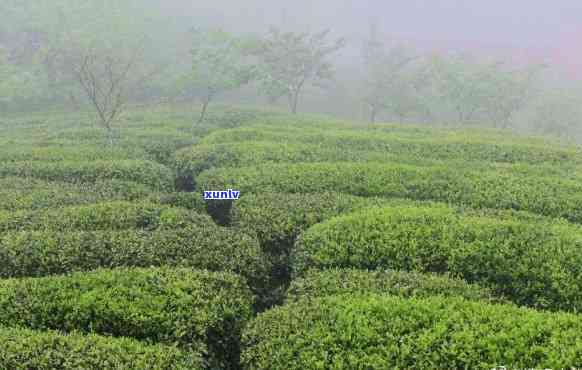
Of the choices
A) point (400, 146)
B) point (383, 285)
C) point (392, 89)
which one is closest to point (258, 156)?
point (400, 146)

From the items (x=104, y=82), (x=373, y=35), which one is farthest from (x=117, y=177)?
(x=373, y=35)

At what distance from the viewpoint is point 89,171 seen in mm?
14727

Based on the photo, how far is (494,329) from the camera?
21.7ft

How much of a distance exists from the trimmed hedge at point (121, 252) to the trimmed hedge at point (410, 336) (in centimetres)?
224

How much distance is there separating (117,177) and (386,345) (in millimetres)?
10996

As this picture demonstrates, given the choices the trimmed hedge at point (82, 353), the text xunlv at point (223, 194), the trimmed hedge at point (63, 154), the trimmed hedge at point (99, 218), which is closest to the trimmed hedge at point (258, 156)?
the trimmed hedge at point (63, 154)

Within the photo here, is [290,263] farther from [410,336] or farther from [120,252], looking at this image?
[410,336]

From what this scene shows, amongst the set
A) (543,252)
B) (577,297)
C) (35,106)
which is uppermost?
(35,106)

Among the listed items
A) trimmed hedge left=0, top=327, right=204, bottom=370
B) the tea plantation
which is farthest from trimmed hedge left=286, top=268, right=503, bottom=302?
trimmed hedge left=0, top=327, right=204, bottom=370

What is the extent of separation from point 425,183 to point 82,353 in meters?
9.97

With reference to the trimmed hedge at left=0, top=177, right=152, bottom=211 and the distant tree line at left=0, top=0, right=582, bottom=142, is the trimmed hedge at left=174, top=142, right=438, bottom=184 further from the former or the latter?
the distant tree line at left=0, top=0, right=582, bottom=142

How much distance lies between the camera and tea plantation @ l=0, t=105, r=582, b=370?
6.47 metres

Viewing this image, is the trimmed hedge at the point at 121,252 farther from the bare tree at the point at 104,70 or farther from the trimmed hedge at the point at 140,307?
the bare tree at the point at 104,70

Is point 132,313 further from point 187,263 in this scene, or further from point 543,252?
point 543,252
